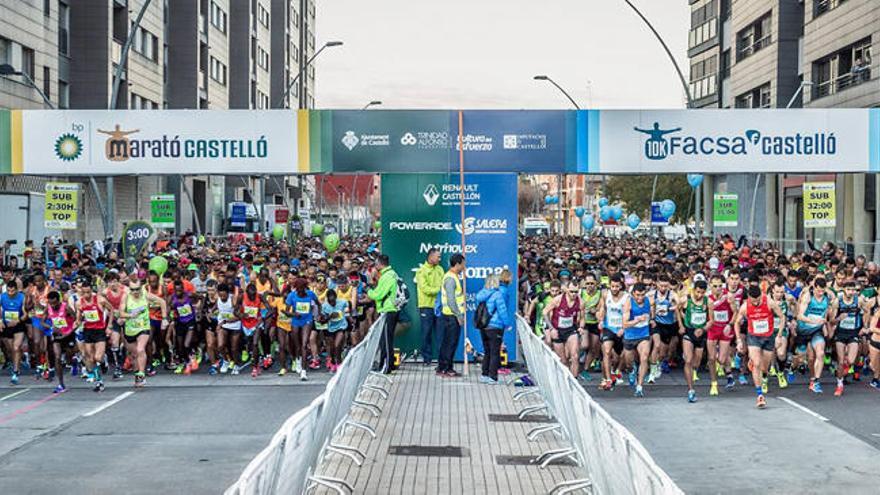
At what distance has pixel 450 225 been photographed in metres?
19.7

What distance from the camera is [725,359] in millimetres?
16781

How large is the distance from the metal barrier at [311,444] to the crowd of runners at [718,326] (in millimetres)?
3705

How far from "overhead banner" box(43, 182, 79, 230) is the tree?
6054 centimetres

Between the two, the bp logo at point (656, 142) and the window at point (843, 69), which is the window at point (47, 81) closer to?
the window at point (843, 69)

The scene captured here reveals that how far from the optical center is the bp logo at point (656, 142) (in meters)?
21.0

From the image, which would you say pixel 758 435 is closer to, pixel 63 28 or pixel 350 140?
pixel 350 140

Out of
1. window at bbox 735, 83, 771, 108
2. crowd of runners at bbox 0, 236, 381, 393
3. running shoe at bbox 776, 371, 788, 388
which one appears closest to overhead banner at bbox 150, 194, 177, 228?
crowd of runners at bbox 0, 236, 381, 393

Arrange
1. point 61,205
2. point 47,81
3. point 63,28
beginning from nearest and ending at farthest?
point 61,205 < point 47,81 < point 63,28

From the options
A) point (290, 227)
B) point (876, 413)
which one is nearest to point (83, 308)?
point (876, 413)

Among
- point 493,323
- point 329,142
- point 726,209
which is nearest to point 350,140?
point 329,142

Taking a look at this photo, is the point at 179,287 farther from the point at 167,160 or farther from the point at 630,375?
the point at 630,375

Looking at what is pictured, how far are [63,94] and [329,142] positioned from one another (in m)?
31.5

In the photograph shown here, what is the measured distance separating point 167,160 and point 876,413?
496 inches

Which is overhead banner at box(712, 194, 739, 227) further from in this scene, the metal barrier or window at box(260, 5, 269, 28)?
window at box(260, 5, 269, 28)
